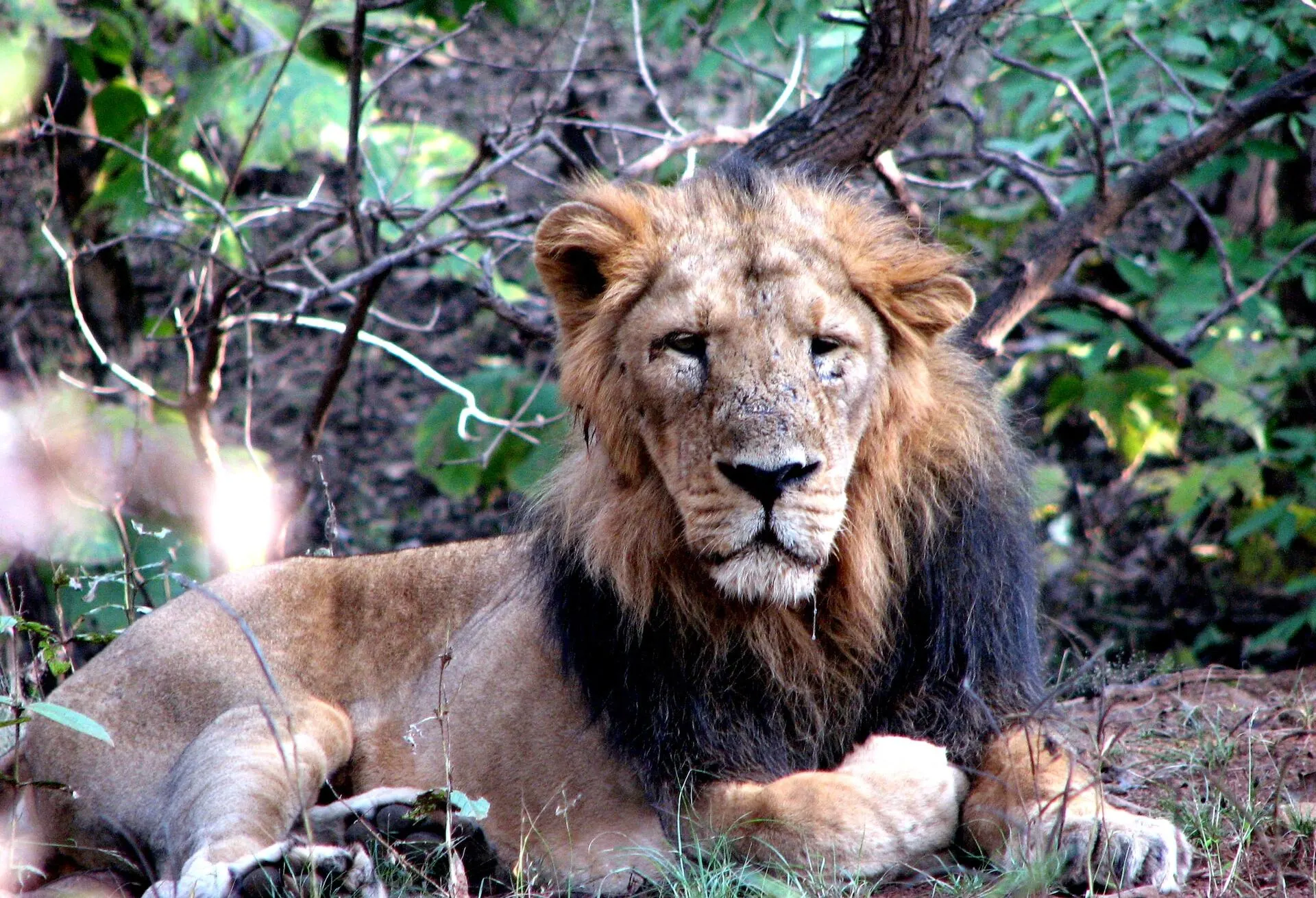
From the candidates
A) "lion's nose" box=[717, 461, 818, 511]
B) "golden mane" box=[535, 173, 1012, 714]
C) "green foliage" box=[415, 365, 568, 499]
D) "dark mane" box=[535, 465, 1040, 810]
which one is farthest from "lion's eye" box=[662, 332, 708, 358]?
"green foliage" box=[415, 365, 568, 499]

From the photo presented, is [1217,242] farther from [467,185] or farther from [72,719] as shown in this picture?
[72,719]

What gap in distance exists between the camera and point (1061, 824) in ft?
8.20

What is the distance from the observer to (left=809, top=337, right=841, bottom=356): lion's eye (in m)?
2.86

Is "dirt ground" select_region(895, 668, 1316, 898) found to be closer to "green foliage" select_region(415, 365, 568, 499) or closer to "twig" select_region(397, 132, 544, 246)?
"twig" select_region(397, 132, 544, 246)

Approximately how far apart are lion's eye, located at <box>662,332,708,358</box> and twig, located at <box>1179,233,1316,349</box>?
2.89 meters

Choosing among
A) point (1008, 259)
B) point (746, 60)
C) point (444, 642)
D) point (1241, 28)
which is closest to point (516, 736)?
point (444, 642)

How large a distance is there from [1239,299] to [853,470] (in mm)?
2681

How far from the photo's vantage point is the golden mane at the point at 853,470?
297 cm

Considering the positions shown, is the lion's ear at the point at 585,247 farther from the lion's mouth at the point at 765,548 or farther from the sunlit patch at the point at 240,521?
the sunlit patch at the point at 240,521

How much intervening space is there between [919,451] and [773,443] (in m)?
0.53

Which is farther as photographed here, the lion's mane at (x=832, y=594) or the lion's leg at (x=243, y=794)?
the lion's mane at (x=832, y=594)

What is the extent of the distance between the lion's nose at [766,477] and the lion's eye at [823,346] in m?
0.28

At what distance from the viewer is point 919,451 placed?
3.04 metres

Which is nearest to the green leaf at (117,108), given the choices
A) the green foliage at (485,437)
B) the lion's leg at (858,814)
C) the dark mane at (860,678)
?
the green foliage at (485,437)
